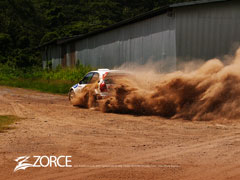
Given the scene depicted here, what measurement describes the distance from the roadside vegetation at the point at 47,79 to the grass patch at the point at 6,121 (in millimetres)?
11566

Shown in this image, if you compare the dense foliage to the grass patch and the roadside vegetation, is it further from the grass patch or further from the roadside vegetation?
the grass patch

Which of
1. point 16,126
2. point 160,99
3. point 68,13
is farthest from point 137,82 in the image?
point 68,13

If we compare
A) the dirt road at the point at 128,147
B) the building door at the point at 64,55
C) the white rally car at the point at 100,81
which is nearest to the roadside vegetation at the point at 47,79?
the building door at the point at 64,55

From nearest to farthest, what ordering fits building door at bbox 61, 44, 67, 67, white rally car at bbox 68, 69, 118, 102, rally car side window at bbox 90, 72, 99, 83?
1. white rally car at bbox 68, 69, 118, 102
2. rally car side window at bbox 90, 72, 99, 83
3. building door at bbox 61, 44, 67, 67

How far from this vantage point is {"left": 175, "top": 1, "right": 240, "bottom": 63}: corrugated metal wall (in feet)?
53.4

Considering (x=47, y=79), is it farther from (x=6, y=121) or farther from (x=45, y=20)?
(x=45, y=20)

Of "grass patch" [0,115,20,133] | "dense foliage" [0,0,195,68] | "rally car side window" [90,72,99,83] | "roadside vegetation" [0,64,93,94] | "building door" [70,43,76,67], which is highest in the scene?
"dense foliage" [0,0,195,68]

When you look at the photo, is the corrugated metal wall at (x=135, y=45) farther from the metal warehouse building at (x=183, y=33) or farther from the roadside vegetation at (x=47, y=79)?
the roadside vegetation at (x=47, y=79)

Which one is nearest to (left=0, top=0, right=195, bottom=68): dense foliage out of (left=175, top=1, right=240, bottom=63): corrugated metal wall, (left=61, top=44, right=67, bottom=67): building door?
(left=61, top=44, right=67, bottom=67): building door

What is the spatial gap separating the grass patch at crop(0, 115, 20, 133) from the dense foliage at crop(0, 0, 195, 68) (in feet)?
135

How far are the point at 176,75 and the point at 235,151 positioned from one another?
562cm

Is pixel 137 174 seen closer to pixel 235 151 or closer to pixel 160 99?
pixel 235 151

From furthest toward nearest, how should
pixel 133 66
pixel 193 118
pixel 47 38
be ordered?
pixel 47 38, pixel 133 66, pixel 193 118

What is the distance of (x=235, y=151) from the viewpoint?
6.09 meters
